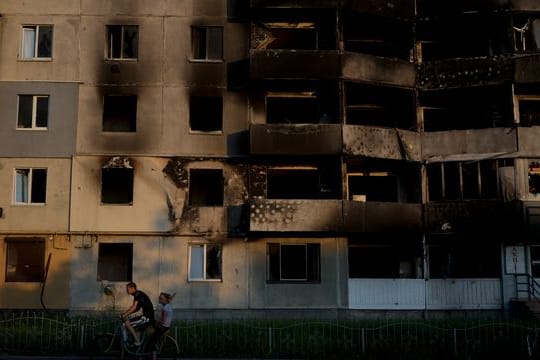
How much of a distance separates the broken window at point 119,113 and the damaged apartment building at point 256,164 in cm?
10

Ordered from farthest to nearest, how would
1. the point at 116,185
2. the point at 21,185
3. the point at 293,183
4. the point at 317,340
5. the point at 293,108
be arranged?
the point at 293,108 → the point at 293,183 → the point at 116,185 → the point at 21,185 → the point at 317,340

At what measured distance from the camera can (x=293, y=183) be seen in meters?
28.7

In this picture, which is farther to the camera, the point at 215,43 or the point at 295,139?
the point at 215,43

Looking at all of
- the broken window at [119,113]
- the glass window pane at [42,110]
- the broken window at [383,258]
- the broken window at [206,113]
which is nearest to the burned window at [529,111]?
the broken window at [383,258]

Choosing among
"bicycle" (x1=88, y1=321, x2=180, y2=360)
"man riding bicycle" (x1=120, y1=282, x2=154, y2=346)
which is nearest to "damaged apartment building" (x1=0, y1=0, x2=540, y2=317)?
"bicycle" (x1=88, y1=321, x2=180, y2=360)

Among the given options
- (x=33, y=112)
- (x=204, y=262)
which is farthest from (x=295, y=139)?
(x=33, y=112)

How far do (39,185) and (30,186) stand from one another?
1.15 feet

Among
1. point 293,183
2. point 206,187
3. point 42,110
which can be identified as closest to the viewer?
point 206,187

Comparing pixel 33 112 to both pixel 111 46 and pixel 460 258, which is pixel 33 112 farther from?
pixel 460 258

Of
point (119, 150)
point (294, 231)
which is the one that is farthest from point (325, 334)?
point (119, 150)

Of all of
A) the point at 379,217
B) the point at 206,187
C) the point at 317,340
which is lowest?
the point at 317,340

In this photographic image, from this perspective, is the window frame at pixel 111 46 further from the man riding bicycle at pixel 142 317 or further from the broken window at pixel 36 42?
the man riding bicycle at pixel 142 317

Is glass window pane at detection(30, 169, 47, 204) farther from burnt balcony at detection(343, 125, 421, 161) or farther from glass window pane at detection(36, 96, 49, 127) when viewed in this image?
burnt balcony at detection(343, 125, 421, 161)

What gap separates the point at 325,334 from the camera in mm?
18891
